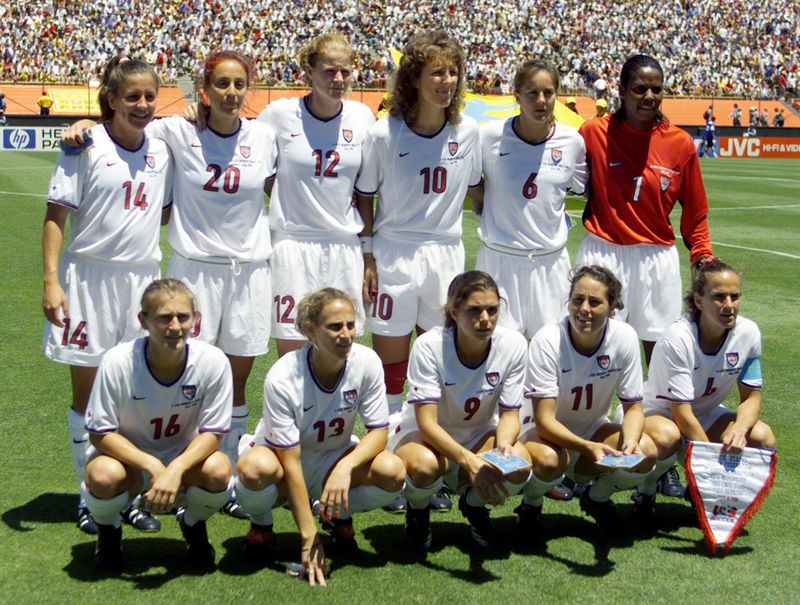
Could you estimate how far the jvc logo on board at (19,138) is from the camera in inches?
1199

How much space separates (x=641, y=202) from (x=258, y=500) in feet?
8.18

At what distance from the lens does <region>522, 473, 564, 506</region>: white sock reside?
441 centimetres

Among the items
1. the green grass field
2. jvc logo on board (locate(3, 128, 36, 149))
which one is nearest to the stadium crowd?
jvc logo on board (locate(3, 128, 36, 149))

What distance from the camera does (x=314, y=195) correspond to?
508 centimetres

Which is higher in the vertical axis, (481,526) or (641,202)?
(641,202)

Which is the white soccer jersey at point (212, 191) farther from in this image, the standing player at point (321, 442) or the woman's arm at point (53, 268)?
the standing player at point (321, 442)

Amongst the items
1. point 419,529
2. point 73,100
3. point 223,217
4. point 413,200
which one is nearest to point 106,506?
point 419,529

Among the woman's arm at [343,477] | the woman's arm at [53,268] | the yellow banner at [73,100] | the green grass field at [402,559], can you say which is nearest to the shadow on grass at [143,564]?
the green grass field at [402,559]

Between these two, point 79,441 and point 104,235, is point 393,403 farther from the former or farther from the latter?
point 104,235

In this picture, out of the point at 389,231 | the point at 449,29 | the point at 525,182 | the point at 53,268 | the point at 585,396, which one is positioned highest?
the point at 449,29

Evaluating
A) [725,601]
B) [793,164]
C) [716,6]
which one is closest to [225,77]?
[725,601]

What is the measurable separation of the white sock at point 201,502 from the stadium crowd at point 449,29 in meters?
32.7

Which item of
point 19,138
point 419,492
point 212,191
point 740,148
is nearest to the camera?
point 419,492

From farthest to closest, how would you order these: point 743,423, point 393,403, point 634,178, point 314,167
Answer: point 393,403 → point 634,178 → point 314,167 → point 743,423
